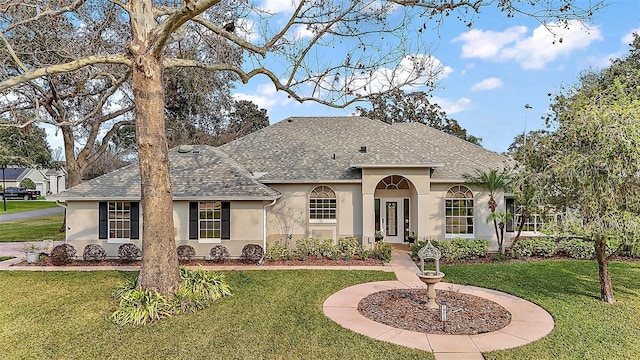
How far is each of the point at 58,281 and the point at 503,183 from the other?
16420 mm

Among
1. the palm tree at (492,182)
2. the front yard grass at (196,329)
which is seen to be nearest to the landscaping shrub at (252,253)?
the front yard grass at (196,329)

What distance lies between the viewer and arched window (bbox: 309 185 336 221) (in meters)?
17.1

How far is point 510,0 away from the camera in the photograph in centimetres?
768

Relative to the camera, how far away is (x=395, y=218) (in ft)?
61.2

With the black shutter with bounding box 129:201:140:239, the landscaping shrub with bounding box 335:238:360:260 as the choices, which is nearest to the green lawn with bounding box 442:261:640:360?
the landscaping shrub with bounding box 335:238:360:260

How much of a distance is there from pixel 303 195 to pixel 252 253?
3.62m

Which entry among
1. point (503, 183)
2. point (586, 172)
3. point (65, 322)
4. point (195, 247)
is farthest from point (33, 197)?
point (586, 172)

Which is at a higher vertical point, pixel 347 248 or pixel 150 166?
pixel 150 166

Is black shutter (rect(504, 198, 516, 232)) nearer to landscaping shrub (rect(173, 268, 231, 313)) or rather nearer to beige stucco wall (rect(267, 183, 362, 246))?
beige stucco wall (rect(267, 183, 362, 246))

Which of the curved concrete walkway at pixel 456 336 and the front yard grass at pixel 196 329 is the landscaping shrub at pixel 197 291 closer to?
the front yard grass at pixel 196 329

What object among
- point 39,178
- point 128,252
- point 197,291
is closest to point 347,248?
point 197,291

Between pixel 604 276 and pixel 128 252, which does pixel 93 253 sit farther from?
pixel 604 276

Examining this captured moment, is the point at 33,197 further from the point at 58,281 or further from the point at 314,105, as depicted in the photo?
the point at 314,105

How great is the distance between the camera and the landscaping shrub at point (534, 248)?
1551 centimetres
